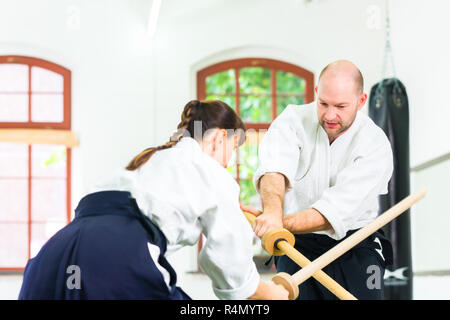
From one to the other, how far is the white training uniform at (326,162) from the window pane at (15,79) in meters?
2.04

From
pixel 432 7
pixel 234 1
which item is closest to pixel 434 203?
pixel 432 7

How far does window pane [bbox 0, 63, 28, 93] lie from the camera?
3229 mm

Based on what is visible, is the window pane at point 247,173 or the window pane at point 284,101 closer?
the window pane at point 247,173

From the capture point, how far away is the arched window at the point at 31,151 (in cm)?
268

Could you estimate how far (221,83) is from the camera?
10.3 ft

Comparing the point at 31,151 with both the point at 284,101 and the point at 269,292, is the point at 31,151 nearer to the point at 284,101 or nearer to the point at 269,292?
the point at 284,101

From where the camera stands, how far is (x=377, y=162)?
1.49 metres

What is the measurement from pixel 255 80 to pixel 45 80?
107 cm

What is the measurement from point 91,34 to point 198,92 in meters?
0.59

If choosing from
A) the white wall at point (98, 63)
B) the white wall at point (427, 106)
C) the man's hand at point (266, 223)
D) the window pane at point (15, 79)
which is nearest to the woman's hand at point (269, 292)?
the man's hand at point (266, 223)

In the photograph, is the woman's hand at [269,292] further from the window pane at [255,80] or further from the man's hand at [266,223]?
the window pane at [255,80]

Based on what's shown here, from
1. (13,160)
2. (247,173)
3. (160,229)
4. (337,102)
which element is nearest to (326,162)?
(337,102)

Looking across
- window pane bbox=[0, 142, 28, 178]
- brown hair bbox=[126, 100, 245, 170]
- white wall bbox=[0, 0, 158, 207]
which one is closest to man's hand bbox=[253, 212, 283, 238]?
brown hair bbox=[126, 100, 245, 170]
